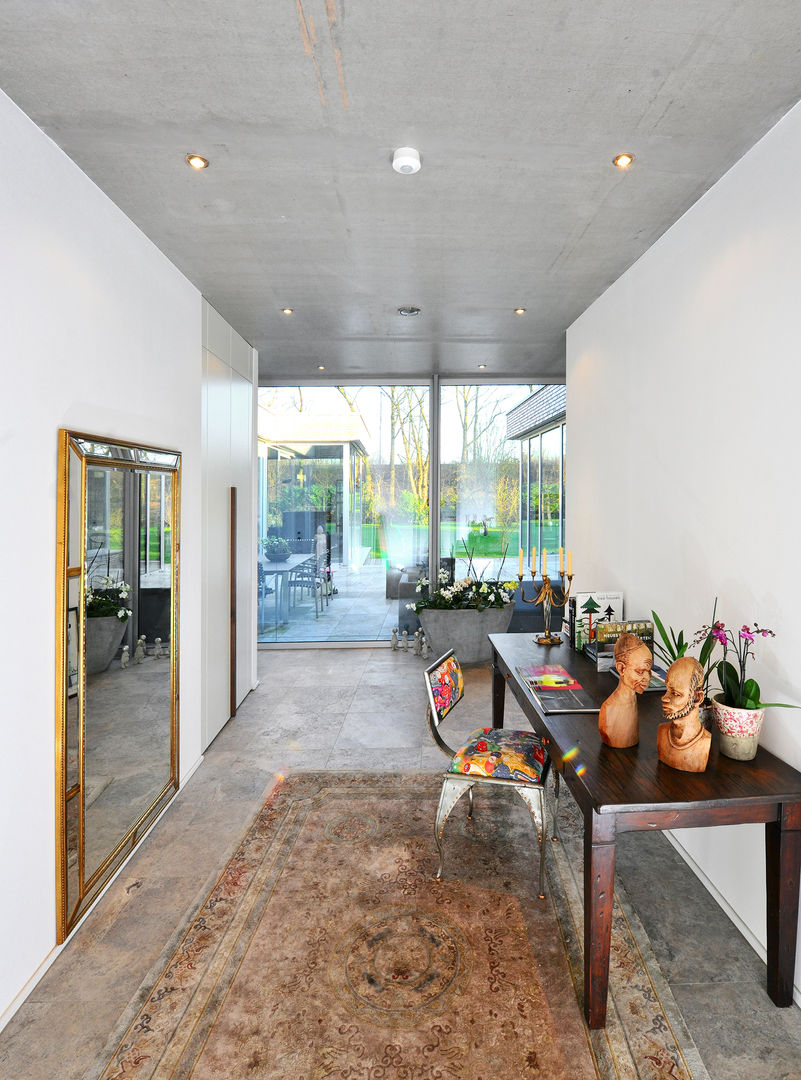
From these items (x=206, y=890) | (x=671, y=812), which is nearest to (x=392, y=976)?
(x=206, y=890)

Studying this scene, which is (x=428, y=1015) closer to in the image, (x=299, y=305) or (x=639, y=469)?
(x=639, y=469)

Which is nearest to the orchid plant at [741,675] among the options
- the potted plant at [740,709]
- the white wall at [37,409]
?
the potted plant at [740,709]

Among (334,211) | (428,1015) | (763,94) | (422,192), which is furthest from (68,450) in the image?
(763,94)

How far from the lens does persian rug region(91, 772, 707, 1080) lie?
1576mm

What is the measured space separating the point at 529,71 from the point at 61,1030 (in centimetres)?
307

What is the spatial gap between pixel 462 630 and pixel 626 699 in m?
3.53

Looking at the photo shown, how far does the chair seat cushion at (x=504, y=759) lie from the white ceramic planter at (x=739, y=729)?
71cm

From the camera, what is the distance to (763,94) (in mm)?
1763

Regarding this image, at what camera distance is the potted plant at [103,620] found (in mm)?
2193

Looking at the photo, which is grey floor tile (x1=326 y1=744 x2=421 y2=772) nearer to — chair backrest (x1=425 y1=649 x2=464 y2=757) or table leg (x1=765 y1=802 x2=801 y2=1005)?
chair backrest (x1=425 y1=649 x2=464 y2=757)

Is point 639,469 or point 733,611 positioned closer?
point 733,611

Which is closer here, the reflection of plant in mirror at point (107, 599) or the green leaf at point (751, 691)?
the green leaf at point (751, 691)

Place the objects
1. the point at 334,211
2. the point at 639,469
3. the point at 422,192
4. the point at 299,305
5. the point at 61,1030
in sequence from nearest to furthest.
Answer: the point at 61,1030
the point at 422,192
the point at 334,211
the point at 639,469
the point at 299,305

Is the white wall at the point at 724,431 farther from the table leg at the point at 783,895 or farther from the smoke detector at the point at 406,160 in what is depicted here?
the smoke detector at the point at 406,160
